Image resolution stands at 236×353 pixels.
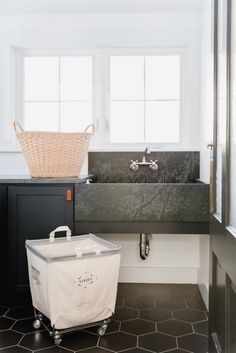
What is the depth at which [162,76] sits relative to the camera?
2.97 m

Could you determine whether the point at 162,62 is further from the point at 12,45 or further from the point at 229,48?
the point at 229,48

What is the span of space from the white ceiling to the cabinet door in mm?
1441

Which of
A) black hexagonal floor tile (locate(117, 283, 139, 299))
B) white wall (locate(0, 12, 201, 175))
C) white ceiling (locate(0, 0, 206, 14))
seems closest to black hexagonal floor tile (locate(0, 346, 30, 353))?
black hexagonal floor tile (locate(117, 283, 139, 299))

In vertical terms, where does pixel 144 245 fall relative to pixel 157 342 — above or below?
above

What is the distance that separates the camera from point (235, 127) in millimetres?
1251

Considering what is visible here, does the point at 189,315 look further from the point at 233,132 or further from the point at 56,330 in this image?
the point at 233,132

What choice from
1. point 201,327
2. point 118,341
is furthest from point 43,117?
point 201,327

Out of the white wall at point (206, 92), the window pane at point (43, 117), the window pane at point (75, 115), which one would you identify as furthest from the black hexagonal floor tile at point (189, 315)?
the window pane at point (43, 117)

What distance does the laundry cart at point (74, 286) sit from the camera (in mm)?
1928

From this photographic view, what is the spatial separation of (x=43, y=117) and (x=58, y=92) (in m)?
0.24

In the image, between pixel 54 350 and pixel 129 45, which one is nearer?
pixel 54 350

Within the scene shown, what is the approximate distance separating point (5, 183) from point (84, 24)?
4.76 feet

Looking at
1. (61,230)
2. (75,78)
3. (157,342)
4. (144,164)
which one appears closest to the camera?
(157,342)

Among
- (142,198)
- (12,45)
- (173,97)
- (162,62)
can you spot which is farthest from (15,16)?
(142,198)
